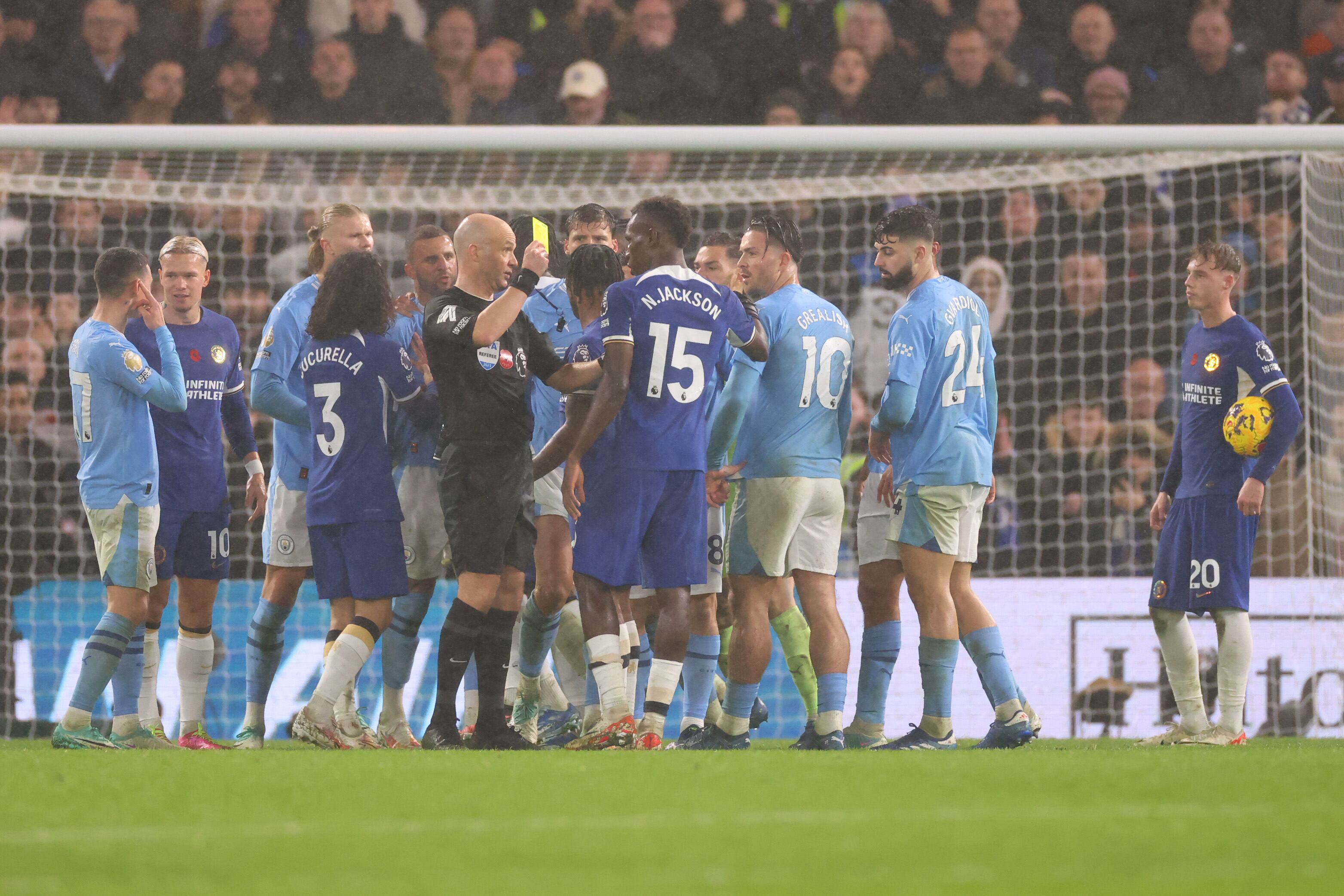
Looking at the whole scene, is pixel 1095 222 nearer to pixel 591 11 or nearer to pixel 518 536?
pixel 591 11

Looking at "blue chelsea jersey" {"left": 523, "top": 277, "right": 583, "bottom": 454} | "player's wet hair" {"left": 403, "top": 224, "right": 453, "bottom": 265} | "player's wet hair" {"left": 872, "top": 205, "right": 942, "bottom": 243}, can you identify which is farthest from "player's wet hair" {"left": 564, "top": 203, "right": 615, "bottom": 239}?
"player's wet hair" {"left": 872, "top": 205, "right": 942, "bottom": 243}

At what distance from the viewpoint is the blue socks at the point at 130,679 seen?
6809 mm

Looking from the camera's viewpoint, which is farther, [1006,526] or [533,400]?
[1006,526]

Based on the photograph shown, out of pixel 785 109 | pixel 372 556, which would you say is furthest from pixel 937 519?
pixel 785 109

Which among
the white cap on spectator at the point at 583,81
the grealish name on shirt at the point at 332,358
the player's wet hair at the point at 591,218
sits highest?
the white cap on spectator at the point at 583,81

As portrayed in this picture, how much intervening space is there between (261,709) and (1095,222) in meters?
6.46

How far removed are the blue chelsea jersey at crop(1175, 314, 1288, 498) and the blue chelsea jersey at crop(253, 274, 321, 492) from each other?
3758mm

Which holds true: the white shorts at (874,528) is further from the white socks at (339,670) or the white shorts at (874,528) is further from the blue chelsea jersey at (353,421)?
the white socks at (339,670)

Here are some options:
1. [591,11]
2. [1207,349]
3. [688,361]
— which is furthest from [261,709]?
[591,11]

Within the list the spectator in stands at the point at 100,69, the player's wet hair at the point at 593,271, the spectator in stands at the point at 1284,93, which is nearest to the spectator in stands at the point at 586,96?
the spectator in stands at the point at 100,69

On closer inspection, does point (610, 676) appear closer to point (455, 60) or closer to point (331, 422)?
point (331, 422)

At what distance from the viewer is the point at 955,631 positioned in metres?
6.42

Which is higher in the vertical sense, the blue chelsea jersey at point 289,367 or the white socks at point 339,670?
the blue chelsea jersey at point 289,367

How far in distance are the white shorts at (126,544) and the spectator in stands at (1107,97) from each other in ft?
27.4
